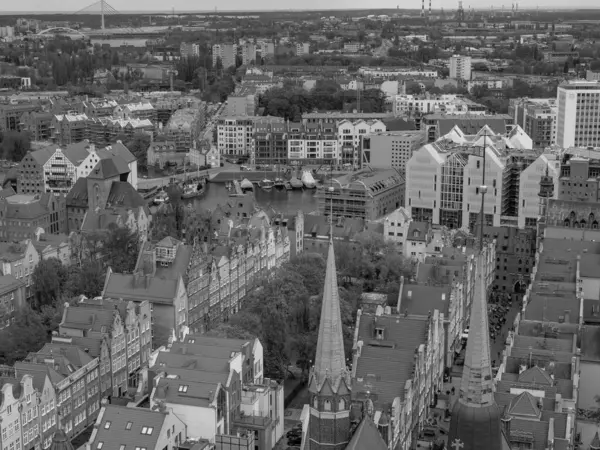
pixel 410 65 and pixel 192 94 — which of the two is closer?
pixel 192 94

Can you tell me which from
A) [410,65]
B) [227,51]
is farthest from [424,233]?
[227,51]

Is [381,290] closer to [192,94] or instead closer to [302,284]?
[302,284]

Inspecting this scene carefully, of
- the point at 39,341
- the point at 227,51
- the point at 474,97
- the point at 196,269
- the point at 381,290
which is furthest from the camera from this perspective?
the point at 227,51

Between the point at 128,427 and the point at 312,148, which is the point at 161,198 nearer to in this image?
the point at 312,148

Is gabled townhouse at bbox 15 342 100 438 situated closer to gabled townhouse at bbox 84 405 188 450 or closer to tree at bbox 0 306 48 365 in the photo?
tree at bbox 0 306 48 365

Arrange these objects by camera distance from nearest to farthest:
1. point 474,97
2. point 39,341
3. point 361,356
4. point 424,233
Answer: point 361,356, point 39,341, point 424,233, point 474,97

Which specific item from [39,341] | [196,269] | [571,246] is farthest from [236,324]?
[571,246]

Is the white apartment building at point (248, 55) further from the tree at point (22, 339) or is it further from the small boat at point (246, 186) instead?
the tree at point (22, 339)
